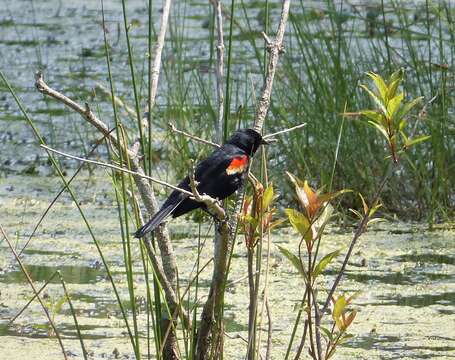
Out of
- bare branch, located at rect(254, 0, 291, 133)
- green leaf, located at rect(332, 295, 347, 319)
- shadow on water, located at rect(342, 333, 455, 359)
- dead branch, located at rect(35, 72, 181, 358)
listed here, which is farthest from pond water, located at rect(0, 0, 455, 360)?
bare branch, located at rect(254, 0, 291, 133)

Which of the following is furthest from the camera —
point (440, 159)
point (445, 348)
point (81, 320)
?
point (440, 159)

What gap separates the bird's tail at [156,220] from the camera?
237 centimetres

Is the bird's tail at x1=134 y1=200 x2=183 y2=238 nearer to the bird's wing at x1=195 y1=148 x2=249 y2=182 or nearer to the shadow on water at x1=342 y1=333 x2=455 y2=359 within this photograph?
the bird's wing at x1=195 y1=148 x2=249 y2=182

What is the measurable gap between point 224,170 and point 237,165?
0.04 m

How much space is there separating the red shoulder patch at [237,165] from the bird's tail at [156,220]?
212 mm

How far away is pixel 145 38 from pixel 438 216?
412 centimetres

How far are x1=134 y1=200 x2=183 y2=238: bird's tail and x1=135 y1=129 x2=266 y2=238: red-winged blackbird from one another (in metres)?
0.08

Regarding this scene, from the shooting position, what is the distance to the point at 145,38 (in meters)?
8.30

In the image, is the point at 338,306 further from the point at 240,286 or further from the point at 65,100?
the point at 240,286

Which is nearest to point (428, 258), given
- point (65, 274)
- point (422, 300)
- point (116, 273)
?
point (422, 300)

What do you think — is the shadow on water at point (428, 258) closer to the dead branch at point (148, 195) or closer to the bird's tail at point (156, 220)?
the dead branch at point (148, 195)

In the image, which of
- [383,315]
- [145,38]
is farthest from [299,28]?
[145,38]

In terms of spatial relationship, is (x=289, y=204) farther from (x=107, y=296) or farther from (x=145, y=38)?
(x=145, y=38)

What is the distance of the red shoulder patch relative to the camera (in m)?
2.76
